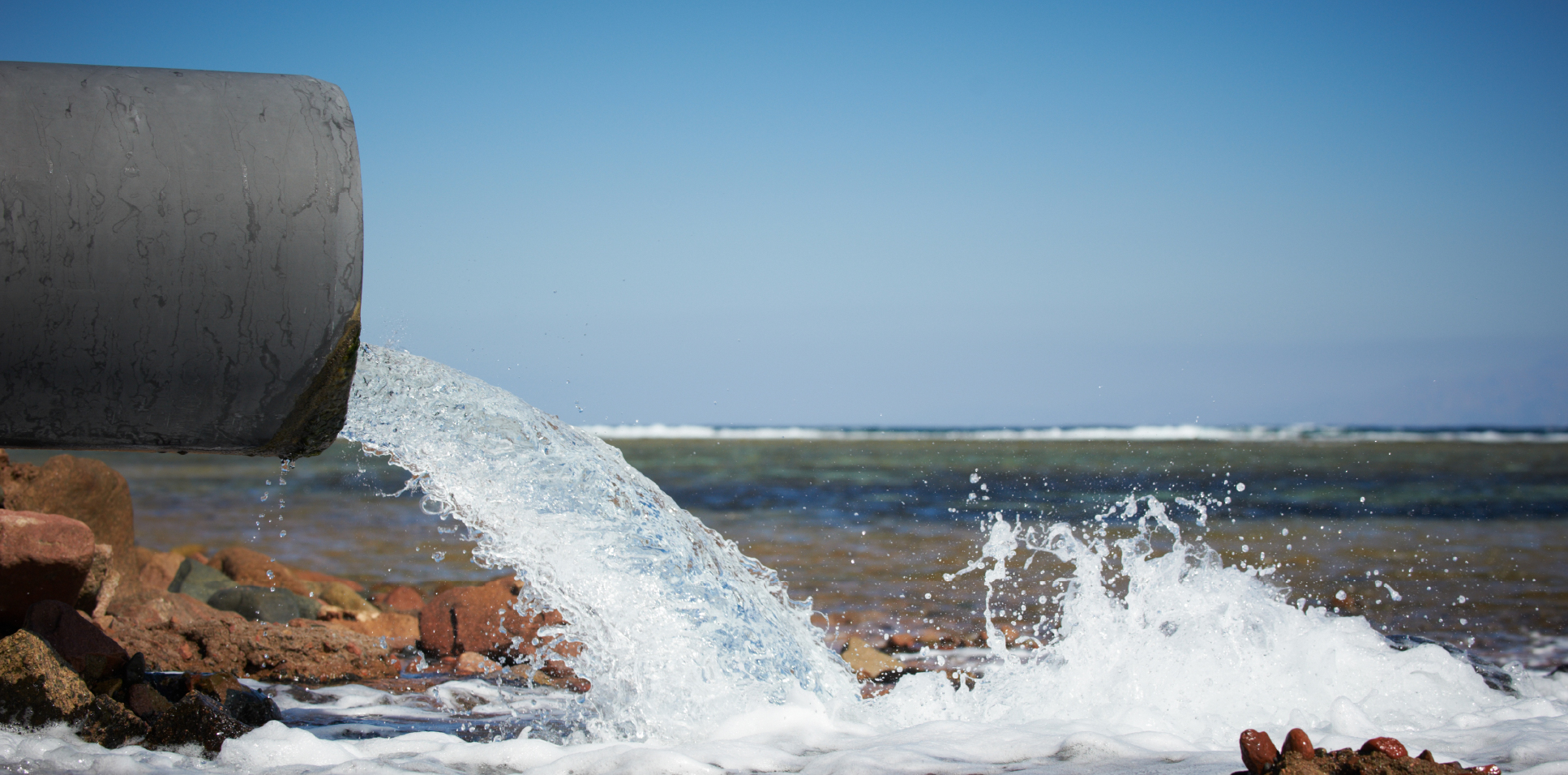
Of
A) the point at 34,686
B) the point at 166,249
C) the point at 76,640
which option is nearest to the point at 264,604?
the point at 76,640

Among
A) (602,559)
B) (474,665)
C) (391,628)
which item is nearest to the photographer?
(602,559)

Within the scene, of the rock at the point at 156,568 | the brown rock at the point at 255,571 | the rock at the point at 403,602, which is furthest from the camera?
the brown rock at the point at 255,571

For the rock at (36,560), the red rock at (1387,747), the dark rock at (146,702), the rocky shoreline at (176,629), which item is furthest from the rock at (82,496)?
the red rock at (1387,747)

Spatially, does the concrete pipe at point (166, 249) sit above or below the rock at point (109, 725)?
above

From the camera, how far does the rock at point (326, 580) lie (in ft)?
22.9

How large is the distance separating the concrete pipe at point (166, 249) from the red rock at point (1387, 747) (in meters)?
2.50

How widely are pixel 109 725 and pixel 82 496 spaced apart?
8.03 ft

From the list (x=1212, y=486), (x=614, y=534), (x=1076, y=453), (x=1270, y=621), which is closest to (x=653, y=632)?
(x=614, y=534)

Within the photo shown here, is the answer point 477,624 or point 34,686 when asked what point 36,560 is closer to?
point 34,686

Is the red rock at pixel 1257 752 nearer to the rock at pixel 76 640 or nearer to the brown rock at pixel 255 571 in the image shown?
the rock at pixel 76 640

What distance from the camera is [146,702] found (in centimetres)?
338

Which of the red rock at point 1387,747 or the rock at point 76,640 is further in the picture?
the rock at point 76,640

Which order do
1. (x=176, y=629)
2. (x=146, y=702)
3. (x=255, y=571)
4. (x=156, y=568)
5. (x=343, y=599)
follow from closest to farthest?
(x=146, y=702) → (x=176, y=629) → (x=156, y=568) → (x=343, y=599) → (x=255, y=571)

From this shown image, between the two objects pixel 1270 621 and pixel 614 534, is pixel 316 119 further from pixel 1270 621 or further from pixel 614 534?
Result: pixel 1270 621
